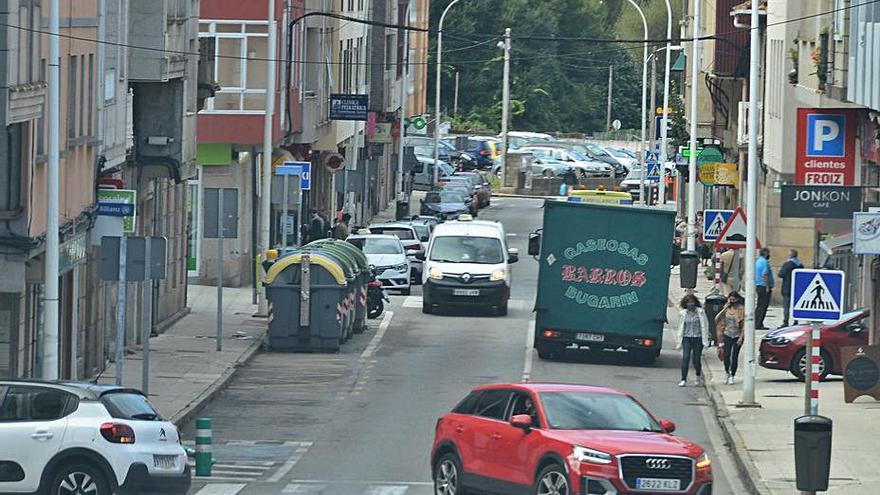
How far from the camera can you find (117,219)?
28.5 m

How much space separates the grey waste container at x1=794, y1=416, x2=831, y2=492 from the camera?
20500mm

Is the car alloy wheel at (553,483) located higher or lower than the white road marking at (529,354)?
higher

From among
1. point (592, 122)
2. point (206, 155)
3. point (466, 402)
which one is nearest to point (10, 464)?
point (466, 402)

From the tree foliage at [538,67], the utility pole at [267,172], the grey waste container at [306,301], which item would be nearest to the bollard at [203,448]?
the grey waste container at [306,301]

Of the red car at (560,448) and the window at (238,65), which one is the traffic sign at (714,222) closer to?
the window at (238,65)

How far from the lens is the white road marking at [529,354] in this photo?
33794mm

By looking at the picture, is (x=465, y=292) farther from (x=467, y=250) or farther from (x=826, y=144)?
(x=826, y=144)

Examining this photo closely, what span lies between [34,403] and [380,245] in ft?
A: 103

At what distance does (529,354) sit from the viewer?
37.3 metres

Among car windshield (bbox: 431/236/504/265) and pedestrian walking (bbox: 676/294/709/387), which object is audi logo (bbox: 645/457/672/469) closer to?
pedestrian walking (bbox: 676/294/709/387)

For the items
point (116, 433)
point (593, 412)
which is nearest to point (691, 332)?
point (593, 412)

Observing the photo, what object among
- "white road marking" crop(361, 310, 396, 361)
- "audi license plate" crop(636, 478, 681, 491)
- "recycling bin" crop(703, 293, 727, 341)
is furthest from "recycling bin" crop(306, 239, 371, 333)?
"audi license plate" crop(636, 478, 681, 491)

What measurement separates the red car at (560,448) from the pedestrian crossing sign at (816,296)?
3284 millimetres

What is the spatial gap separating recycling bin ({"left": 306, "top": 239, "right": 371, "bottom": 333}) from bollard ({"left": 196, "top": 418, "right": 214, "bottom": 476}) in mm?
15720
